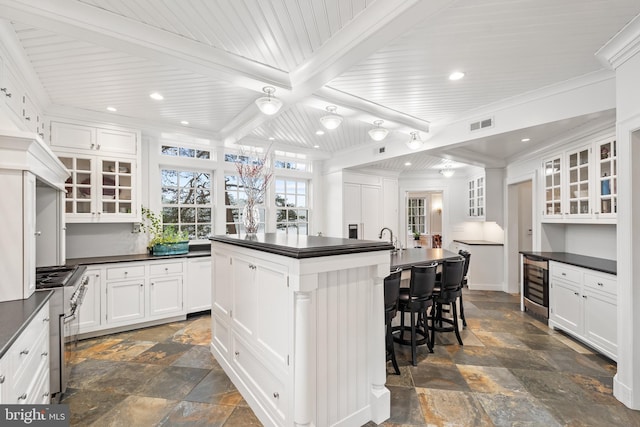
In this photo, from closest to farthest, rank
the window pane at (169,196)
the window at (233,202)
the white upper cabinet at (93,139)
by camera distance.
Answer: the white upper cabinet at (93,139), the window pane at (169,196), the window at (233,202)

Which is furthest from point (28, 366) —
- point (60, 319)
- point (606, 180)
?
point (606, 180)

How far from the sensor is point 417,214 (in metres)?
9.87

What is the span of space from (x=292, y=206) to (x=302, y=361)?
464 centimetres

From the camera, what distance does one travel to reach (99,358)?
10.0 ft

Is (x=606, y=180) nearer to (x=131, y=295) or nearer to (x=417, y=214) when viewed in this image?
(x=131, y=295)

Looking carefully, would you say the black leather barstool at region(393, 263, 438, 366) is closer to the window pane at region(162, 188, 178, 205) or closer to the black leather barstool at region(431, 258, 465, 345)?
the black leather barstool at region(431, 258, 465, 345)

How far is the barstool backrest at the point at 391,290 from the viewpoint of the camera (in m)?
2.52

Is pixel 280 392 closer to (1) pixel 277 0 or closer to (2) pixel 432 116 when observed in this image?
(1) pixel 277 0

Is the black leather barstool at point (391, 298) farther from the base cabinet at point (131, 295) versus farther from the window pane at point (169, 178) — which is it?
the window pane at point (169, 178)

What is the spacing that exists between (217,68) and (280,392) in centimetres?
254

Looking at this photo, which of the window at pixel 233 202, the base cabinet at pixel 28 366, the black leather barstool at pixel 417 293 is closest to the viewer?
the base cabinet at pixel 28 366

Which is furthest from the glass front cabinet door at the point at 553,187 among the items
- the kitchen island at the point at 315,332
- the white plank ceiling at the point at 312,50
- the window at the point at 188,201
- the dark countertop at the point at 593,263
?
the window at the point at 188,201

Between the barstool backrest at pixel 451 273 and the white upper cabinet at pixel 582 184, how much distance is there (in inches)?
68.4

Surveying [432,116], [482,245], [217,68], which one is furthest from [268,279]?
[482,245]
